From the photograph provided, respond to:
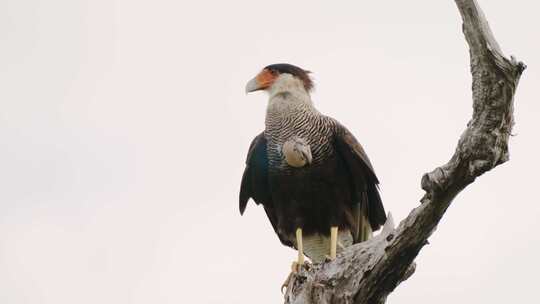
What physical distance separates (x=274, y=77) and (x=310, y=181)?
49.5 inches

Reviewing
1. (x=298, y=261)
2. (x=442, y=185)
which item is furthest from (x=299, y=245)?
(x=442, y=185)

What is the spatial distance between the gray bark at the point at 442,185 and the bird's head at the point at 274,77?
2350 mm

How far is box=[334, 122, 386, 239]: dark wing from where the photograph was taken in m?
7.64

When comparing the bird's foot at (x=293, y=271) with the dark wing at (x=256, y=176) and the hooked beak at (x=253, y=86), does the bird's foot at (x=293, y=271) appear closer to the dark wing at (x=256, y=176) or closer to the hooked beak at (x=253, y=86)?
the dark wing at (x=256, y=176)

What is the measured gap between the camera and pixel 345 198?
7773 millimetres

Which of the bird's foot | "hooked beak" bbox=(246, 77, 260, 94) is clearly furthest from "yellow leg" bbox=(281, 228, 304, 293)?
"hooked beak" bbox=(246, 77, 260, 94)

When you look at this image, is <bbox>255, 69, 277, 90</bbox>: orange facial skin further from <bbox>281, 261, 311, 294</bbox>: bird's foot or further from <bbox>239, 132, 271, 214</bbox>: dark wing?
<bbox>281, 261, 311, 294</bbox>: bird's foot

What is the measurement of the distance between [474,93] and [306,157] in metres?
2.69

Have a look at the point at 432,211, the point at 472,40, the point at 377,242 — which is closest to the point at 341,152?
the point at 377,242

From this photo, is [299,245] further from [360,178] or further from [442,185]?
[442,185]

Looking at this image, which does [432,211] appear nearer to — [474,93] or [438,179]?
[438,179]

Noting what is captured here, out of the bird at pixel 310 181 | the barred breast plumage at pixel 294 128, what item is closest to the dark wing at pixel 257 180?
the bird at pixel 310 181

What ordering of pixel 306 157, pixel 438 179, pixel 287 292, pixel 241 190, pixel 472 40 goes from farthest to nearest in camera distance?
pixel 241 190 → pixel 306 157 → pixel 287 292 → pixel 438 179 → pixel 472 40

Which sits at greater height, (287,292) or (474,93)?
(474,93)
